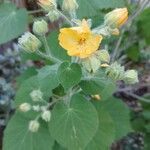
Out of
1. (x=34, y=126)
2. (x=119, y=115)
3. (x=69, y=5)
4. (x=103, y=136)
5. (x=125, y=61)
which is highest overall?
(x=69, y=5)

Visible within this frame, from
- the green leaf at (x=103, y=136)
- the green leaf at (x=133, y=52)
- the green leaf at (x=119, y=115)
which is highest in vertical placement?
the green leaf at (x=103, y=136)

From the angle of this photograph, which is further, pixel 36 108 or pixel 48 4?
pixel 36 108

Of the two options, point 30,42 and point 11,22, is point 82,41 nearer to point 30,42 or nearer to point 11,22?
point 30,42

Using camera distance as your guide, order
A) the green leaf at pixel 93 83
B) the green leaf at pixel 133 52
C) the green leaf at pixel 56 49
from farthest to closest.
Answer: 1. the green leaf at pixel 133 52
2. the green leaf at pixel 56 49
3. the green leaf at pixel 93 83

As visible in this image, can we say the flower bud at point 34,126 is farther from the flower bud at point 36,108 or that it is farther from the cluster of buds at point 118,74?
the cluster of buds at point 118,74

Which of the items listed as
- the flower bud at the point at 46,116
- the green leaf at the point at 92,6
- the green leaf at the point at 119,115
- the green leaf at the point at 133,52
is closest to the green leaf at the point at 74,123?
the flower bud at the point at 46,116

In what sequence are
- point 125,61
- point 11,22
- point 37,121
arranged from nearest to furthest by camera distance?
1. point 37,121
2. point 11,22
3. point 125,61

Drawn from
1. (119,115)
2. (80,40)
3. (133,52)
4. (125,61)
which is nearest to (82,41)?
(80,40)
